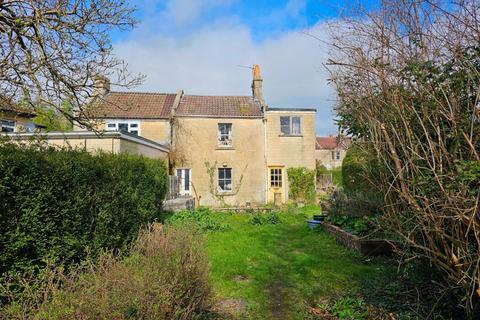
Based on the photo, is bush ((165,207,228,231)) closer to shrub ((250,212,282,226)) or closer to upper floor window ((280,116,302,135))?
shrub ((250,212,282,226))

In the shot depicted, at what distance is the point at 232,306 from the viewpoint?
16.9 feet

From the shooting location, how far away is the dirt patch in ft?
15.3

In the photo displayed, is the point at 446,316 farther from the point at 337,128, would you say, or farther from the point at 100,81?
the point at 100,81

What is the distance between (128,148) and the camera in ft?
47.6

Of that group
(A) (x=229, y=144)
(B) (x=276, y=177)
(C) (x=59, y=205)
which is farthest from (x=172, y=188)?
(C) (x=59, y=205)

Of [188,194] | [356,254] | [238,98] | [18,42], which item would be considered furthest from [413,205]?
[238,98]

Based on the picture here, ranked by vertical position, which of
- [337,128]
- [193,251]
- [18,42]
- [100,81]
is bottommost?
[193,251]

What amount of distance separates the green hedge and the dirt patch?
224 centimetres

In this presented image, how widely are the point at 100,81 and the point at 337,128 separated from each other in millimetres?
5542

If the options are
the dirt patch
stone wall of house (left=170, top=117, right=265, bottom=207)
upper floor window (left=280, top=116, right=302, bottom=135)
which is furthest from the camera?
upper floor window (left=280, top=116, right=302, bottom=135)

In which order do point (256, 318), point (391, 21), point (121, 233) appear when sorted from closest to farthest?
point (391, 21), point (256, 318), point (121, 233)

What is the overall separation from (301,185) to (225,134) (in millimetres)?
6271

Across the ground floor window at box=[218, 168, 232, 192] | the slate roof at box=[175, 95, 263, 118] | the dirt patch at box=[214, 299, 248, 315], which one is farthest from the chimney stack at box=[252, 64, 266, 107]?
the dirt patch at box=[214, 299, 248, 315]

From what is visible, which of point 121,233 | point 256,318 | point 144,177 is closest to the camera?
point 256,318
